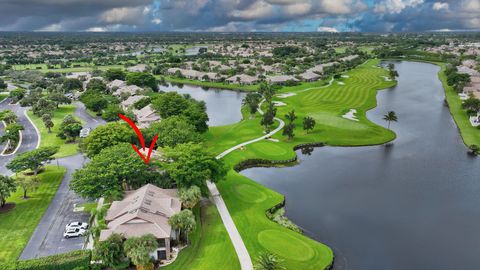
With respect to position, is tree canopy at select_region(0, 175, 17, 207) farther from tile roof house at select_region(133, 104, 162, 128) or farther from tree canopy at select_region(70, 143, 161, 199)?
tile roof house at select_region(133, 104, 162, 128)

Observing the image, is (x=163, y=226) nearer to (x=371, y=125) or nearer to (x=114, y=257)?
(x=114, y=257)

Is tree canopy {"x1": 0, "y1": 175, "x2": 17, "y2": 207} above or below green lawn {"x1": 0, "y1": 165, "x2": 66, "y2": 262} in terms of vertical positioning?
above

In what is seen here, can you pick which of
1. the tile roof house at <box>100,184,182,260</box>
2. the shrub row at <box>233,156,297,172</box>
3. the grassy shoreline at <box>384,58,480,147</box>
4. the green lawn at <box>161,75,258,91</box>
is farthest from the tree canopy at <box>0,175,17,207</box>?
the green lawn at <box>161,75,258,91</box>

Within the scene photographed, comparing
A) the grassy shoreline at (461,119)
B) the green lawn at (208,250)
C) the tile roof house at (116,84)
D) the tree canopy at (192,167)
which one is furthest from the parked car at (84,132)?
the grassy shoreline at (461,119)

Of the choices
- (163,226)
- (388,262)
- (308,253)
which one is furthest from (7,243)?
(388,262)

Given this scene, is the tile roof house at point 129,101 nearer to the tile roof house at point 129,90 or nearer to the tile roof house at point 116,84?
the tile roof house at point 129,90

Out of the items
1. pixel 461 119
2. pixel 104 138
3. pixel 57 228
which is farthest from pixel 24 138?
pixel 461 119
